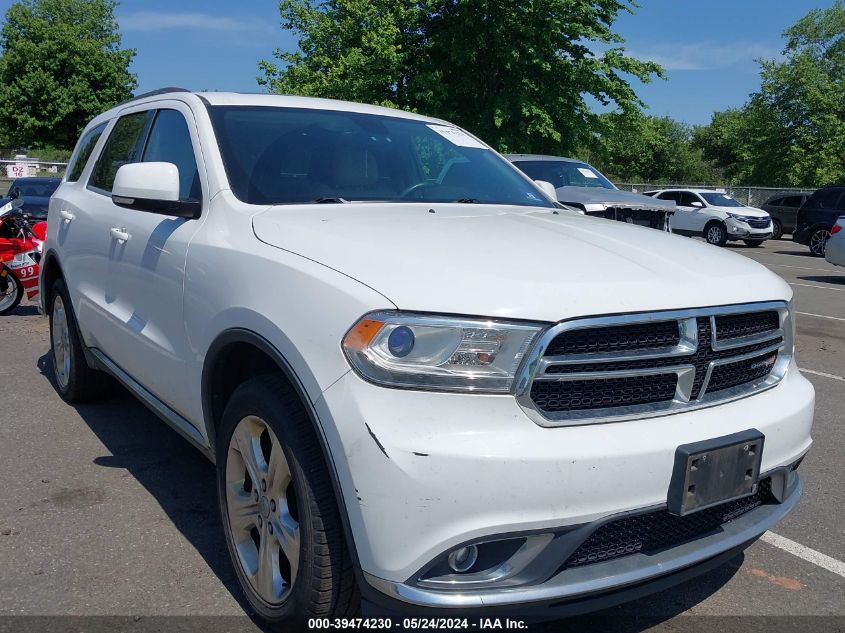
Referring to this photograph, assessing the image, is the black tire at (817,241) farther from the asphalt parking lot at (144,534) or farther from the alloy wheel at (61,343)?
the alloy wheel at (61,343)

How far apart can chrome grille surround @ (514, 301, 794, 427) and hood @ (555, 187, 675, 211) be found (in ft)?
23.5

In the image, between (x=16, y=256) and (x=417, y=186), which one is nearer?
(x=417, y=186)

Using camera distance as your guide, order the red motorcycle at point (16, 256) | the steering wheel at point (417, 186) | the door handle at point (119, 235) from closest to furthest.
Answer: the steering wheel at point (417, 186)
the door handle at point (119, 235)
the red motorcycle at point (16, 256)

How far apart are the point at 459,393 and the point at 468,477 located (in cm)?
22

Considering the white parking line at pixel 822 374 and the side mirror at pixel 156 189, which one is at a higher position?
the side mirror at pixel 156 189

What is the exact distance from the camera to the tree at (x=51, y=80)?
52.2 m

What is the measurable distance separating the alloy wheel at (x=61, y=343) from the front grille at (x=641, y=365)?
12.5ft

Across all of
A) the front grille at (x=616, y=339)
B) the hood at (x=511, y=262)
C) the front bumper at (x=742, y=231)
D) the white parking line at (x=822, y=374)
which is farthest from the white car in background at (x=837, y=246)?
the front grille at (x=616, y=339)

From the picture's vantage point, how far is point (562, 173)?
11.3 meters

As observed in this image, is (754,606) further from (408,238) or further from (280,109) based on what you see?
(280,109)

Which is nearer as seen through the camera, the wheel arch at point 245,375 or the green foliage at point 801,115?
the wheel arch at point 245,375

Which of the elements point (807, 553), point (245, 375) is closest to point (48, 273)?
point (245, 375)

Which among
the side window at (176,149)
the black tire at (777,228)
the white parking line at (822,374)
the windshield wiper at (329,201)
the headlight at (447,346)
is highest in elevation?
the side window at (176,149)

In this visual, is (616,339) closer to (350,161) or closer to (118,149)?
(350,161)
